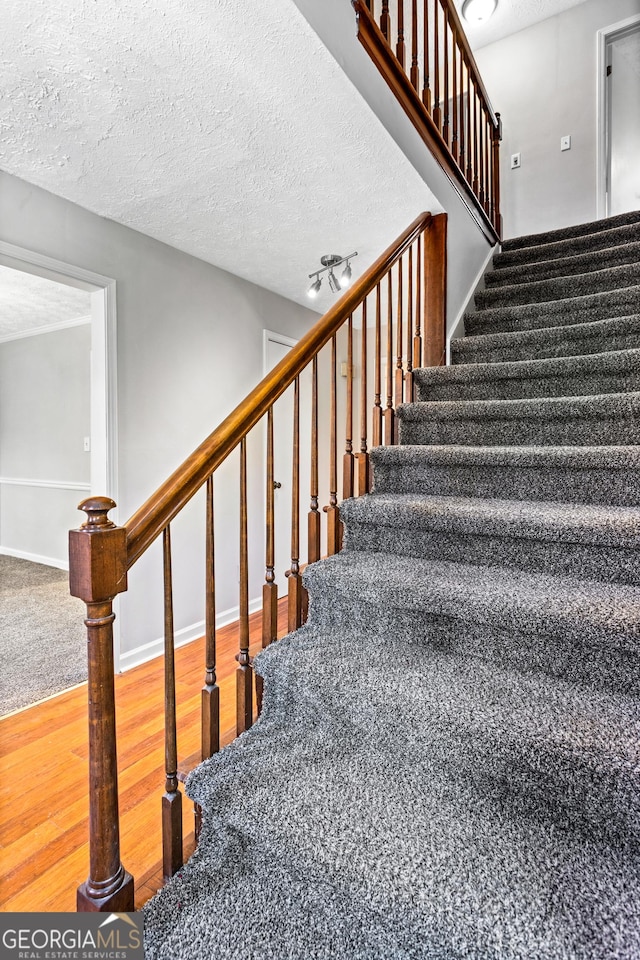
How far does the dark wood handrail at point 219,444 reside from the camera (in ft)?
3.22

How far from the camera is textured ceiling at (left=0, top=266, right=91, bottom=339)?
328 cm

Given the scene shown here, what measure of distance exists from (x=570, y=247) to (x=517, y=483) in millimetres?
2318

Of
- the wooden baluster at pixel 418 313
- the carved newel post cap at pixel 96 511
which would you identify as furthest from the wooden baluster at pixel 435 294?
the carved newel post cap at pixel 96 511

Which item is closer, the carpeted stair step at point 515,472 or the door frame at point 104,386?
the carpeted stair step at point 515,472

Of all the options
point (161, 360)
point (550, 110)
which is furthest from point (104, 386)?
point (550, 110)

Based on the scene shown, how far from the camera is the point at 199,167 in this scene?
6.34ft

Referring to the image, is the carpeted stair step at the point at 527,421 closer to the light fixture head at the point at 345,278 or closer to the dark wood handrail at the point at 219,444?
A: the dark wood handrail at the point at 219,444

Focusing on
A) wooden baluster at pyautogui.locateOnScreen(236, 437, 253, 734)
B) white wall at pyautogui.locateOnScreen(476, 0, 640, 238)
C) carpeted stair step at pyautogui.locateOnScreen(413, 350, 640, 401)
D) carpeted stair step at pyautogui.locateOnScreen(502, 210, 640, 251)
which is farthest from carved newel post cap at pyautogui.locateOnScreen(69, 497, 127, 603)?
white wall at pyautogui.locateOnScreen(476, 0, 640, 238)

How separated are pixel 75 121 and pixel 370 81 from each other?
1.05 meters

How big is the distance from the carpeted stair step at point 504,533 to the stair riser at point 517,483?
0.05 meters

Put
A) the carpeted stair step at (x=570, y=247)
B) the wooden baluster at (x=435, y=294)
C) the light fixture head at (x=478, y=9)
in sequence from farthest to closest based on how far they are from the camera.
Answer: the light fixture head at (x=478, y=9) → the carpeted stair step at (x=570, y=247) → the wooden baluster at (x=435, y=294)

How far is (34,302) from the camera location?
375 cm

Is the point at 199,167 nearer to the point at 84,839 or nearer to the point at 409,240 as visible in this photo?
the point at 409,240

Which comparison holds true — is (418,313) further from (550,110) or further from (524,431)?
(550,110)
